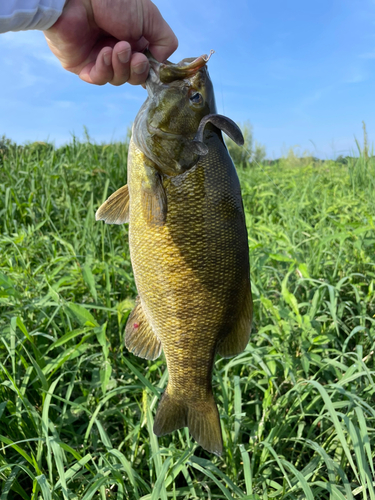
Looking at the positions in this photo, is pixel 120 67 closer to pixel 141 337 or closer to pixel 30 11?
Result: pixel 30 11

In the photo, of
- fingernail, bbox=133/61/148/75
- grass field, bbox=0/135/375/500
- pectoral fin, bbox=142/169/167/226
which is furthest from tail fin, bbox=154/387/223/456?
fingernail, bbox=133/61/148/75

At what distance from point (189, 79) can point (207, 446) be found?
1361 mm

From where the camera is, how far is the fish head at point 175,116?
1.33 meters

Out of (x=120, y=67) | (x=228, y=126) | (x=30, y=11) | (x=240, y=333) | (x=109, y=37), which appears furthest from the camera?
(x=109, y=37)

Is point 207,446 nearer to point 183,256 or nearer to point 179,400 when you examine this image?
point 179,400

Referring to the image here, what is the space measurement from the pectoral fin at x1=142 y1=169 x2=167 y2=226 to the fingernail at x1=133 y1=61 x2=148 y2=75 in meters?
0.44

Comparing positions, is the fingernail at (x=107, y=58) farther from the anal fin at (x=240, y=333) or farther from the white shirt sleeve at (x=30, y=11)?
the anal fin at (x=240, y=333)

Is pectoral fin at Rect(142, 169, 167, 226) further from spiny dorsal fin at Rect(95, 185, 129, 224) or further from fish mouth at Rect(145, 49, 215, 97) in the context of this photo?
fish mouth at Rect(145, 49, 215, 97)

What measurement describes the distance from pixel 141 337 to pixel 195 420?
0.38m

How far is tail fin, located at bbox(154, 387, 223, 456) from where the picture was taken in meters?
1.39

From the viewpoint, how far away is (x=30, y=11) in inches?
64.9

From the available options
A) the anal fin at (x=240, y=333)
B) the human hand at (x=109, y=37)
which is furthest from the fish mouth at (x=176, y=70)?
the anal fin at (x=240, y=333)

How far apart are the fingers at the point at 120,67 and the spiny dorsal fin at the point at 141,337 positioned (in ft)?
3.01

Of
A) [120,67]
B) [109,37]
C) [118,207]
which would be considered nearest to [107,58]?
[120,67]
